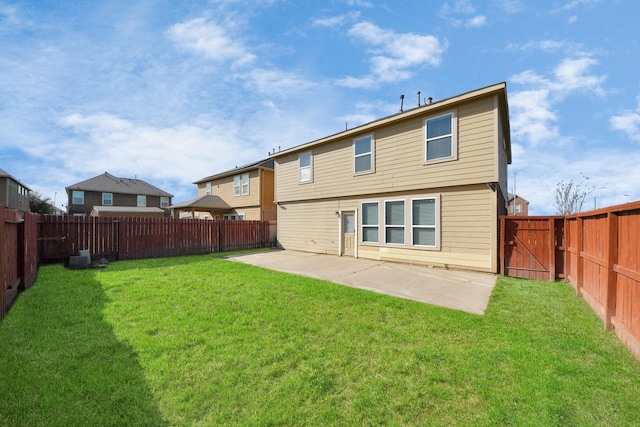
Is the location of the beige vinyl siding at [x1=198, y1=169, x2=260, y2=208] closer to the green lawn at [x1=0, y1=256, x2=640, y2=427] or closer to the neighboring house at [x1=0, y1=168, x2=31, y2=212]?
the green lawn at [x1=0, y1=256, x2=640, y2=427]

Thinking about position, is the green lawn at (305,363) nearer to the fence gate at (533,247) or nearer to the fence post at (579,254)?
the fence post at (579,254)

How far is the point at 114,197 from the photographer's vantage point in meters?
31.7

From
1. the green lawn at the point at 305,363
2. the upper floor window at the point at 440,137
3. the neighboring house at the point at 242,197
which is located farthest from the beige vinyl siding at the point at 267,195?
the green lawn at the point at 305,363

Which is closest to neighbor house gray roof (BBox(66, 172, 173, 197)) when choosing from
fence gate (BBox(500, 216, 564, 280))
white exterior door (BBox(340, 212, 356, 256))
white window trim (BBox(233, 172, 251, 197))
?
white window trim (BBox(233, 172, 251, 197))

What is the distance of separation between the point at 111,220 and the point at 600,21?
16.9 meters

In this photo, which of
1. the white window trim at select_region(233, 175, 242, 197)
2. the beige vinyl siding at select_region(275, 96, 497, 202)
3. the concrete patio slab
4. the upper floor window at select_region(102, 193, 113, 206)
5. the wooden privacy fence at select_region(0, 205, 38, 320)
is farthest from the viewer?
the upper floor window at select_region(102, 193, 113, 206)

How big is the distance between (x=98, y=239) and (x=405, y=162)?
11833 mm

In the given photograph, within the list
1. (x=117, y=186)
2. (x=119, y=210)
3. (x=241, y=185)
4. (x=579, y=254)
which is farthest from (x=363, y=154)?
(x=117, y=186)

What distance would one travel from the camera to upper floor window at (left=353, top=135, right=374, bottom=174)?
11.0 metres

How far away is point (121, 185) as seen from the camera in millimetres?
33125

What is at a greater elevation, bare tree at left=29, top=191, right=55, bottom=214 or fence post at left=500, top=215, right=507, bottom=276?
bare tree at left=29, top=191, right=55, bottom=214

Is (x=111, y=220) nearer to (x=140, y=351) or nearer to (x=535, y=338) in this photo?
(x=140, y=351)

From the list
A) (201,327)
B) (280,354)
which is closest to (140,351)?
(201,327)

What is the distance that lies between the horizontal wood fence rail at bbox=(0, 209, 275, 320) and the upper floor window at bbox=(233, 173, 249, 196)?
4.40m
